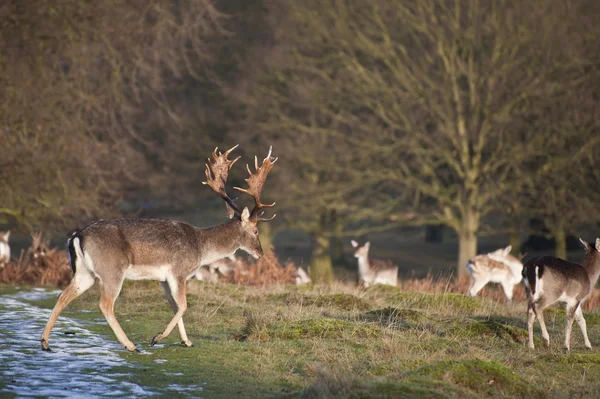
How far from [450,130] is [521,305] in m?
13.1

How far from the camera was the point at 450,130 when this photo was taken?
28234 mm

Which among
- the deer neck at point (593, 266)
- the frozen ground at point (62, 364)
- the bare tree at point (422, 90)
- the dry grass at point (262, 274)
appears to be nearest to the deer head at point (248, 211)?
the frozen ground at point (62, 364)

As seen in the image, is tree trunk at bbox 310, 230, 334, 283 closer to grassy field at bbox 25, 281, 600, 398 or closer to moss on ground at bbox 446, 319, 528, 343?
grassy field at bbox 25, 281, 600, 398

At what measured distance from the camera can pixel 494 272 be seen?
1845 centimetres

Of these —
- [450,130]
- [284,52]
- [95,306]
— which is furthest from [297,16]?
[95,306]

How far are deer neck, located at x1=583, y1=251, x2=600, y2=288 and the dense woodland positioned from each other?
1101cm

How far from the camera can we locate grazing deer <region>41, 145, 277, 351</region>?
32.3 feet

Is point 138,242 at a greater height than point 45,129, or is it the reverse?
point 45,129

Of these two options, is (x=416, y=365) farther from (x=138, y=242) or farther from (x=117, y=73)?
(x=117, y=73)

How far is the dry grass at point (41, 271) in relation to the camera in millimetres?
17562

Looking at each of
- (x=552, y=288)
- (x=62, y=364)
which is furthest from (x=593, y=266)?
(x=62, y=364)

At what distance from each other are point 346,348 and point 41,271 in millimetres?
9650

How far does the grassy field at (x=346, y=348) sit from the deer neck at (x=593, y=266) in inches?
34.2

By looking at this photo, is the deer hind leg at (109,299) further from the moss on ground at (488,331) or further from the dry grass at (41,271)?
the dry grass at (41,271)
